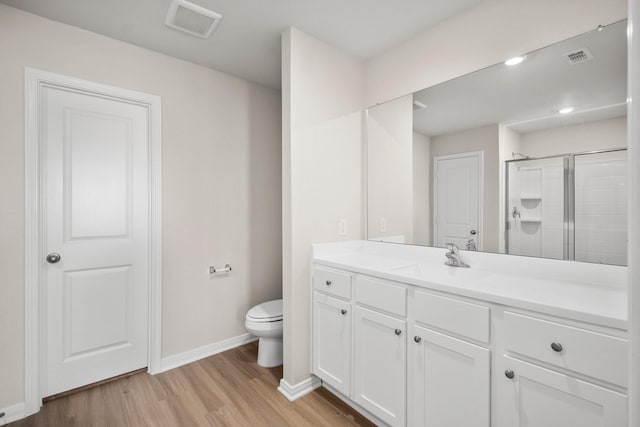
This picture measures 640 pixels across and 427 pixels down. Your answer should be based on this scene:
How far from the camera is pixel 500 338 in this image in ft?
3.87

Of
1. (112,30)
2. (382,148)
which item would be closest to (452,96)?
(382,148)

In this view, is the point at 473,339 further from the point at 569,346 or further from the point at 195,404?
the point at 195,404

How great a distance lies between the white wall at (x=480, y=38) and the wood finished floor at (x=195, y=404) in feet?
7.13

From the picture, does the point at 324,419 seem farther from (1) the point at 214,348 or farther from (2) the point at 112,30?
(2) the point at 112,30

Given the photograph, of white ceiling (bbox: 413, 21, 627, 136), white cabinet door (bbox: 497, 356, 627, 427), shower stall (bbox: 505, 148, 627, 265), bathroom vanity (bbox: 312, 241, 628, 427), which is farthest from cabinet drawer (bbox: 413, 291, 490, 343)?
white ceiling (bbox: 413, 21, 627, 136)

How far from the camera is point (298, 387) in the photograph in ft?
6.52

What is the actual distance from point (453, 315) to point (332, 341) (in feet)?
2.81

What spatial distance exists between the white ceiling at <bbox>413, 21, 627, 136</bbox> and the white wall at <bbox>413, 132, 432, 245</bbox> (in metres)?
0.14

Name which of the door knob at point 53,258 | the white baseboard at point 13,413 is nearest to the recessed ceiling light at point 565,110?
the door knob at point 53,258

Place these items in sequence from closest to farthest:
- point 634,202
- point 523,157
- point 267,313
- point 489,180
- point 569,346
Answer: point 634,202 → point 569,346 → point 523,157 → point 489,180 → point 267,313

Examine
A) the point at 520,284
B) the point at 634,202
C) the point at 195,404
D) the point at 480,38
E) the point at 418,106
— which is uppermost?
the point at 480,38

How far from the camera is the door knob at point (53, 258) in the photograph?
6.22 feet

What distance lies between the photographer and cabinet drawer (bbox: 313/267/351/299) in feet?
5.96

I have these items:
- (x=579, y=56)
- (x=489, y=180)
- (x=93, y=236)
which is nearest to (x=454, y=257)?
(x=489, y=180)
